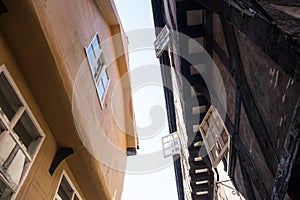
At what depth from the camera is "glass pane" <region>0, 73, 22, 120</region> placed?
348 centimetres

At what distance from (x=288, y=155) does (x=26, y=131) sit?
3.70 metres

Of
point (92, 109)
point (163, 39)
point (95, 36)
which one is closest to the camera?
point (92, 109)

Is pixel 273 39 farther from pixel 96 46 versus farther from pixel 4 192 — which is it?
pixel 96 46

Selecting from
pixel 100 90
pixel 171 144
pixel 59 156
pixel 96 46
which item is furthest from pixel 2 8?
pixel 171 144

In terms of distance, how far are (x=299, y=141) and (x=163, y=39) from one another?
8925 millimetres

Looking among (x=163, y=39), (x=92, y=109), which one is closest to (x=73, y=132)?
(x=92, y=109)

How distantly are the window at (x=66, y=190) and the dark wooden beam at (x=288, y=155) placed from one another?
13.0ft

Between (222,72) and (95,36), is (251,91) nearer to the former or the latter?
(222,72)

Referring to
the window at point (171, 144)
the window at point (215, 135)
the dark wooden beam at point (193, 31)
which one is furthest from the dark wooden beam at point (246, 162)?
the window at point (171, 144)

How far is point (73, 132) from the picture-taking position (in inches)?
188

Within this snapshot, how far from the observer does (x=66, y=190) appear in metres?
5.55

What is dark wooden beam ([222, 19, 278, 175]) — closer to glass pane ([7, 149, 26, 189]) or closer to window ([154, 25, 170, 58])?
glass pane ([7, 149, 26, 189])

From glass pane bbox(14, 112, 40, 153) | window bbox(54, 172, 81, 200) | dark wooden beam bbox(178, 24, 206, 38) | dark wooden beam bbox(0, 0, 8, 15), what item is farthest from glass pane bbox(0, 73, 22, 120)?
dark wooden beam bbox(178, 24, 206, 38)

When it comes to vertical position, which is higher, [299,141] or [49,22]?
[49,22]
